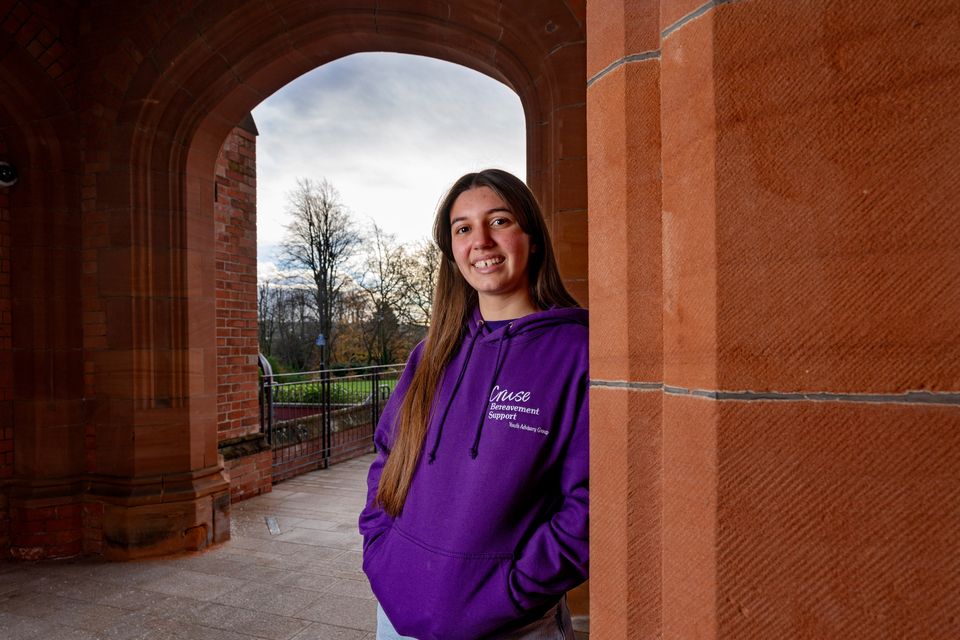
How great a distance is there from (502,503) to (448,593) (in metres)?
0.23

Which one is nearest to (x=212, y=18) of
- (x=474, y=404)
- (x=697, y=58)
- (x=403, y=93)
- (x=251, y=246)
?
(x=251, y=246)

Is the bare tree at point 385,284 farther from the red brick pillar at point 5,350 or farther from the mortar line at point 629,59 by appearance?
the mortar line at point 629,59

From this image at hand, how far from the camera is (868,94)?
59 cm

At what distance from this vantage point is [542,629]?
1.32m

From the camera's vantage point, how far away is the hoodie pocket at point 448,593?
1205 mm

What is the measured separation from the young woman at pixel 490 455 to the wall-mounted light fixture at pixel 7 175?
173 inches

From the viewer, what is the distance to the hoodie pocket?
1.21 meters

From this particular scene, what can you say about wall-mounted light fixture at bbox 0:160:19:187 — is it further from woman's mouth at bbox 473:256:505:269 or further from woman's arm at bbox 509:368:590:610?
woman's arm at bbox 509:368:590:610

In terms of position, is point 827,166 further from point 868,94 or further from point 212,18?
point 212,18

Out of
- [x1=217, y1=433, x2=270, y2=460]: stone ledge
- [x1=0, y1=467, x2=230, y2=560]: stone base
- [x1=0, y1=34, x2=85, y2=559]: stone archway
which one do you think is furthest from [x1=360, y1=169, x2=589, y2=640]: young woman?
[x1=217, y1=433, x2=270, y2=460]: stone ledge

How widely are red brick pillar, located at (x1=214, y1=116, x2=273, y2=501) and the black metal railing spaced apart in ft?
2.01

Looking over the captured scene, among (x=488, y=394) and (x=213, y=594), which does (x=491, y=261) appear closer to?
(x=488, y=394)

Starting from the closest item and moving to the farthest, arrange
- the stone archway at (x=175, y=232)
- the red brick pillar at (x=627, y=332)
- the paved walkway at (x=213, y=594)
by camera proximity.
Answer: the red brick pillar at (x=627, y=332), the paved walkway at (x=213, y=594), the stone archway at (x=175, y=232)

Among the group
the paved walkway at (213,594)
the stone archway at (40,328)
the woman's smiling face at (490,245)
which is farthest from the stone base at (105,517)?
the woman's smiling face at (490,245)
